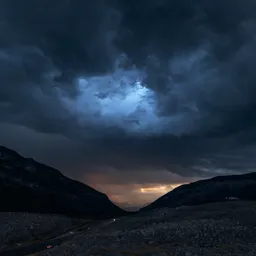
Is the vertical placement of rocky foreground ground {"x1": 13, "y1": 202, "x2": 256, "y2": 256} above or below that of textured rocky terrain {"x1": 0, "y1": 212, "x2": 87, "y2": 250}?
below

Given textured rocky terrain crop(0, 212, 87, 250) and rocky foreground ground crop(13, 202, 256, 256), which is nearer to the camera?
rocky foreground ground crop(13, 202, 256, 256)

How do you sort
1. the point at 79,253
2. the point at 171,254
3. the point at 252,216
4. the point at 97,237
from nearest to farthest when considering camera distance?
1. the point at 171,254
2. the point at 79,253
3. the point at 97,237
4. the point at 252,216

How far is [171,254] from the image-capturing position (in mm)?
91500

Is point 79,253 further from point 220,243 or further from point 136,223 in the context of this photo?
point 136,223

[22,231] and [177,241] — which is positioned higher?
[22,231]

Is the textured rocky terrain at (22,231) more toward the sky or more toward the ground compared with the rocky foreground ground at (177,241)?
more toward the sky

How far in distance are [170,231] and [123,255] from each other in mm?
30651

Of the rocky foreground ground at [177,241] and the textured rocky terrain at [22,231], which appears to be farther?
the textured rocky terrain at [22,231]

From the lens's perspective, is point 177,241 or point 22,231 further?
point 22,231

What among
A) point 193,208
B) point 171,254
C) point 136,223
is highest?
point 193,208

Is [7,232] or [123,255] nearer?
[123,255]

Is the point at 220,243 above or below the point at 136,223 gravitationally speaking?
below

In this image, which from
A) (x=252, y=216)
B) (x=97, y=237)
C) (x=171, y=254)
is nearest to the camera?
(x=171, y=254)

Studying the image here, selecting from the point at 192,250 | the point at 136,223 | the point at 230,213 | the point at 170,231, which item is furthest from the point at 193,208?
the point at 192,250
